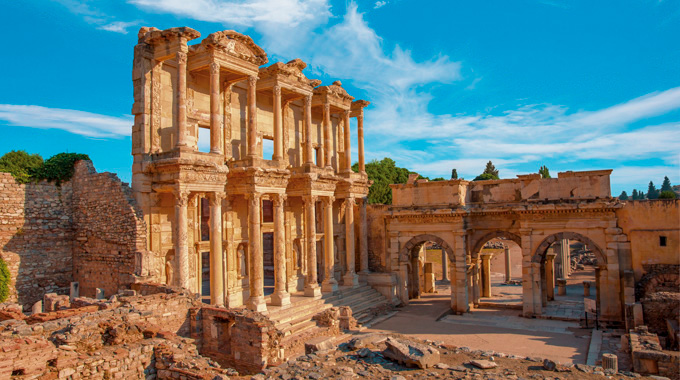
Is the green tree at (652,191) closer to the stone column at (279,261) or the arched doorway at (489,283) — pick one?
the arched doorway at (489,283)

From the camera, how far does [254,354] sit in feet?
45.5

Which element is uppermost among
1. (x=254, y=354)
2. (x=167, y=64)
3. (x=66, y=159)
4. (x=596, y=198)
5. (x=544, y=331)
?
(x=167, y=64)

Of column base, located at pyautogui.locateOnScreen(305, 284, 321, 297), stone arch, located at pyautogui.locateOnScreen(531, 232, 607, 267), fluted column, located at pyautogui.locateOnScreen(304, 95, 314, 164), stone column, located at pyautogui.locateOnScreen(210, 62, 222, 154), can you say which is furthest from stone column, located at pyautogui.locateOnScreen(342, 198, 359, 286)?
stone column, located at pyautogui.locateOnScreen(210, 62, 222, 154)

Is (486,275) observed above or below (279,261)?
below

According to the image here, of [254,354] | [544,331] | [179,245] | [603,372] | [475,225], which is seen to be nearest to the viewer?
[603,372]

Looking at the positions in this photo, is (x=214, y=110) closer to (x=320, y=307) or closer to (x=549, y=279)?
(x=320, y=307)

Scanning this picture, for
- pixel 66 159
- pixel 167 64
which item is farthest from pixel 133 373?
pixel 167 64

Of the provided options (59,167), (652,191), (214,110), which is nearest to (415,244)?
(214,110)

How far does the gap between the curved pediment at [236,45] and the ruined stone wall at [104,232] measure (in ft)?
22.1

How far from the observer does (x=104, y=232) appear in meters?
18.3

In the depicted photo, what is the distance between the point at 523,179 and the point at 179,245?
17.5 metres

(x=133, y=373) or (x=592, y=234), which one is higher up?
(x=592, y=234)

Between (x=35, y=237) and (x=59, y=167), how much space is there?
295 centimetres

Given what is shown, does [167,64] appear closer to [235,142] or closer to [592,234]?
[235,142]
